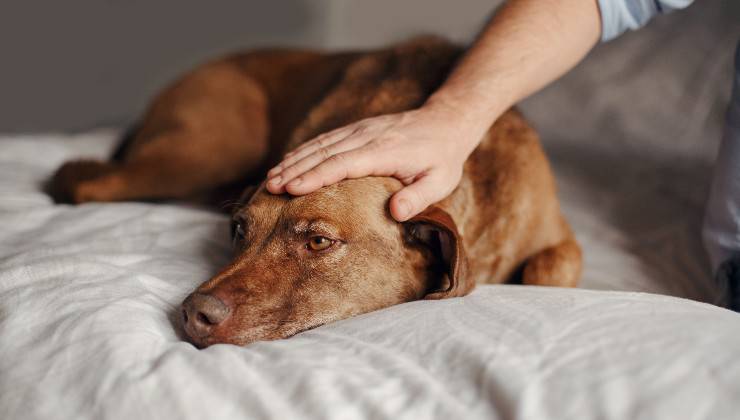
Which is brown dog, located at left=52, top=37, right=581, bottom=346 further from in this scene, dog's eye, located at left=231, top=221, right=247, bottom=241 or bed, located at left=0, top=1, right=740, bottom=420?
bed, located at left=0, top=1, right=740, bottom=420

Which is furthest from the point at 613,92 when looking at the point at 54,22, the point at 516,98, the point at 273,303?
the point at 54,22

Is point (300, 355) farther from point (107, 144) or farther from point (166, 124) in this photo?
point (107, 144)

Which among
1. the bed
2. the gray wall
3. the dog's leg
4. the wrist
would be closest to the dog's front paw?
the bed

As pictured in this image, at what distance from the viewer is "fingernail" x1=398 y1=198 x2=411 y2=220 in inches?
76.9

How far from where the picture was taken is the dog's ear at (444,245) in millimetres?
1890

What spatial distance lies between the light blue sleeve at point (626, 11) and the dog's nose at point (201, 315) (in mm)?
1580

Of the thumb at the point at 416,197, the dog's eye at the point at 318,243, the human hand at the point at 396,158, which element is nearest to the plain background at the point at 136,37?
the human hand at the point at 396,158

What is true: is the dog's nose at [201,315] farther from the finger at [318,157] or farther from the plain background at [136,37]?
the plain background at [136,37]

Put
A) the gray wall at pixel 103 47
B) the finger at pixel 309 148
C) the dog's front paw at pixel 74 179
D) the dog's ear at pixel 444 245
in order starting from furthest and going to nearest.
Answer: the gray wall at pixel 103 47
the dog's front paw at pixel 74 179
the finger at pixel 309 148
the dog's ear at pixel 444 245

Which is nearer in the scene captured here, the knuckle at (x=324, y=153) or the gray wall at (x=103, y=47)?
the knuckle at (x=324, y=153)

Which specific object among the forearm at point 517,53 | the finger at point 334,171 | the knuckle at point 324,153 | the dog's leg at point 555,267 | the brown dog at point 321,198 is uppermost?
the forearm at point 517,53

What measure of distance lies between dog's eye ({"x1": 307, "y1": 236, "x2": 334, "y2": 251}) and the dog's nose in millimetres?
336

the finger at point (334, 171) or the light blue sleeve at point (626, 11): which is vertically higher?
the light blue sleeve at point (626, 11)

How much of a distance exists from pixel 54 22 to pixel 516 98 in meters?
3.94
